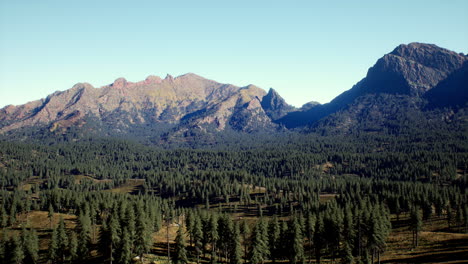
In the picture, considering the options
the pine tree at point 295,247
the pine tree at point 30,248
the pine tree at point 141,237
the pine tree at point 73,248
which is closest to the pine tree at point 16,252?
the pine tree at point 30,248

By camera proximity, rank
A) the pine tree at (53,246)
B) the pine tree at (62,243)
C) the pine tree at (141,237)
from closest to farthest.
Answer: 1. the pine tree at (141,237)
2. the pine tree at (53,246)
3. the pine tree at (62,243)

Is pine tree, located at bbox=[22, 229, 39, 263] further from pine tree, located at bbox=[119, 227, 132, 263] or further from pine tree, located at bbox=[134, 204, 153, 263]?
pine tree, located at bbox=[134, 204, 153, 263]

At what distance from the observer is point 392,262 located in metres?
82.7

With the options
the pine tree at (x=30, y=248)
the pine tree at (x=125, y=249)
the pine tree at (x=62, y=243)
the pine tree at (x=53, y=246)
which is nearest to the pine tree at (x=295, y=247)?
the pine tree at (x=125, y=249)

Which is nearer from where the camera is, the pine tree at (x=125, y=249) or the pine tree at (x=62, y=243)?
the pine tree at (x=125, y=249)

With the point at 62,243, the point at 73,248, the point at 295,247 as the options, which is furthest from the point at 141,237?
the point at 295,247

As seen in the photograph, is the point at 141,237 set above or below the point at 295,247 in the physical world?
above

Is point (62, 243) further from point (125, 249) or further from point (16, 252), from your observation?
point (125, 249)

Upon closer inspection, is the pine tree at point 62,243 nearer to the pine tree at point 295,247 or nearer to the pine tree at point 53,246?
the pine tree at point 53,246

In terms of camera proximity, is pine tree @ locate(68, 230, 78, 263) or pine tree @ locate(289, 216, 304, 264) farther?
pine tree @ locate(68, 230, 78, 263)

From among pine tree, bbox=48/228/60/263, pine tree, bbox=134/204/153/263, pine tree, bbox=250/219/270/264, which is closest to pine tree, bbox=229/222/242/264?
pine tree, bbox=250/219/270/264

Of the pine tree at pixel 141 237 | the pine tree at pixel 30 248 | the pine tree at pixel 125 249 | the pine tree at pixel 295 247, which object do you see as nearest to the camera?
the pine tree at pixel 125 249

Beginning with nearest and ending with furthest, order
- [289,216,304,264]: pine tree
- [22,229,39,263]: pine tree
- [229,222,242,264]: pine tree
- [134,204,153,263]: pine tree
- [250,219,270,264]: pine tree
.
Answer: [250,219,270,264]: pine tree < [289,216,304,264]: pine tree < [134,204,153,263]: pine tree < [229,222,242,264]: pine tree < [22,229,39,263]: pine tree

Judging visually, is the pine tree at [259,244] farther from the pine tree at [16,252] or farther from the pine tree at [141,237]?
the pine tree at [16,252]
